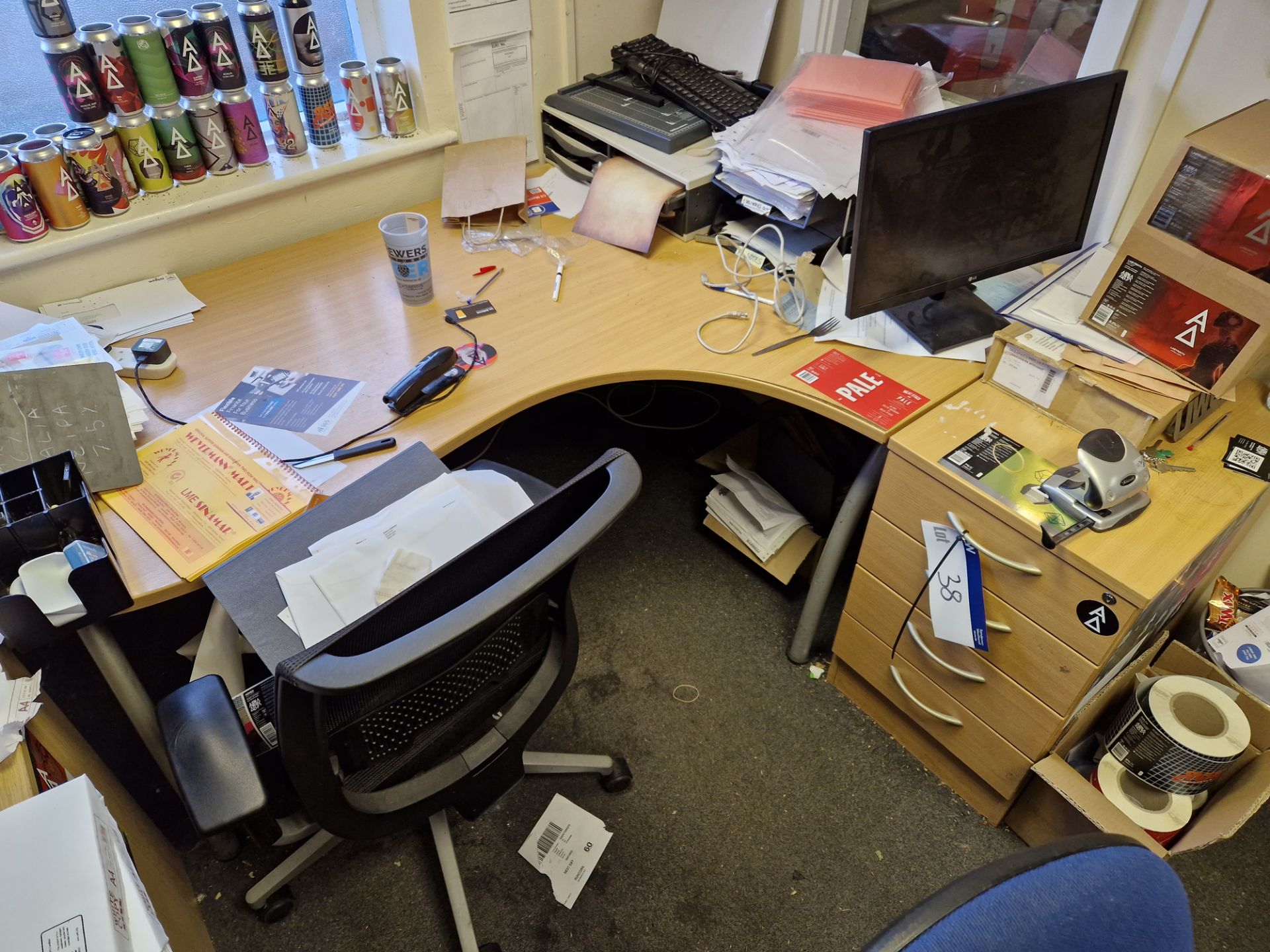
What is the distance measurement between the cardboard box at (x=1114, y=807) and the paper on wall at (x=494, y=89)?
5.37 ft


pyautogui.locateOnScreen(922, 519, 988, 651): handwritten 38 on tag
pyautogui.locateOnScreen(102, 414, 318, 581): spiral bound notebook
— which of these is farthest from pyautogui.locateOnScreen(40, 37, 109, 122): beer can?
pyautogui.locateOnScreen(922, 519, 988, 651): handwritten 38 on tag

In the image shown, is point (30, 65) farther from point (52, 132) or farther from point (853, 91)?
point (853, 91)

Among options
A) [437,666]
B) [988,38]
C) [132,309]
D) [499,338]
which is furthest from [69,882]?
[988,38]

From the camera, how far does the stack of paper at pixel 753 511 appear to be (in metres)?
1.85

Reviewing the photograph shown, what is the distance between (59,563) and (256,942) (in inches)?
30.3

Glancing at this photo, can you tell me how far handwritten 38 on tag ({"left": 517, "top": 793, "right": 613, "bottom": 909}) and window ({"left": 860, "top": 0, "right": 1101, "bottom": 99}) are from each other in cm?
166

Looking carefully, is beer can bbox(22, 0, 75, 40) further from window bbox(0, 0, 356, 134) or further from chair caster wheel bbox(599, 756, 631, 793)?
chair caster wheel bbox(599, 756, 631, 793)

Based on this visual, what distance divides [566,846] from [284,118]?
1.56 meters

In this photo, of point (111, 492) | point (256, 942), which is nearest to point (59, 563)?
point (111, 492)

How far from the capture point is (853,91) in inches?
63.1

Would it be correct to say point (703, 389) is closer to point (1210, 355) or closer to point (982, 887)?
point (1210, 355)

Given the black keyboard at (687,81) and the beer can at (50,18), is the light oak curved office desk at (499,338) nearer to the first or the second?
the black keyboard at (687,81)

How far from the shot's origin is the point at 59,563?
3.37 ft

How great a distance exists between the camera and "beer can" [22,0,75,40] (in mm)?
1341
